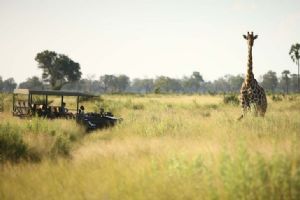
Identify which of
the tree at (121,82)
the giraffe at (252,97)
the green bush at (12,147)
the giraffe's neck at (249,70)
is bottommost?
the green bush at (12,147)

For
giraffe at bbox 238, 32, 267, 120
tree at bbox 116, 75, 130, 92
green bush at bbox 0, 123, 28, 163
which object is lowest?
green bush at bbox 0, 123, 28, 163

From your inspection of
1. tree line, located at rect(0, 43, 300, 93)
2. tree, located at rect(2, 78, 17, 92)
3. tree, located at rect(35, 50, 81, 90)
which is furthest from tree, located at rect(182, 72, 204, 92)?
tree, located at rect(35, 50, 81, 90)

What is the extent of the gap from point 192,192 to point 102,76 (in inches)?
6710

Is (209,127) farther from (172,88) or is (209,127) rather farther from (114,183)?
(172,88)

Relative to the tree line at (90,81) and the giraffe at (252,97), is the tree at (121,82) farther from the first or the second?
the giraffe at (252,97)

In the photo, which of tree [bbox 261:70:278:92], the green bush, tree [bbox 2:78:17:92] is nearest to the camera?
the green bush

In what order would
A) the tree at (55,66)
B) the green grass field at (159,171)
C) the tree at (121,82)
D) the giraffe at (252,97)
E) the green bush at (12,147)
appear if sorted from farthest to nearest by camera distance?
1. the tree at (121,82)
2. the tree at (55,66)
3. the giraffe at (252,97)
4. the green bush at (12,147)
5. the green grass field at (159,171)

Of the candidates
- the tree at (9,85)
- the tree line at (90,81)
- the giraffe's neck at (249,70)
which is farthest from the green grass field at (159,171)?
the tree at (9,85)

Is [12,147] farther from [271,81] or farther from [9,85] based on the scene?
[9,85]

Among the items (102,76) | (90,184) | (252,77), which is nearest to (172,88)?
Answer: (102,76)

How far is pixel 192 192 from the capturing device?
541 cm

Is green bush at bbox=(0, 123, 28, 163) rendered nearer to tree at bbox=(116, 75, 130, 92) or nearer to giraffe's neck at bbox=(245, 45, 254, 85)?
giraffe's neck at bbox=(245, 45, 254, 85)

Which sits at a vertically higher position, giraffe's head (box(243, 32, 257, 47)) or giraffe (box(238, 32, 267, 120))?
giraffe's head (box(243, 32, 257, 47))

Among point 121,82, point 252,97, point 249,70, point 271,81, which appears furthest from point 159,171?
point 121,82
